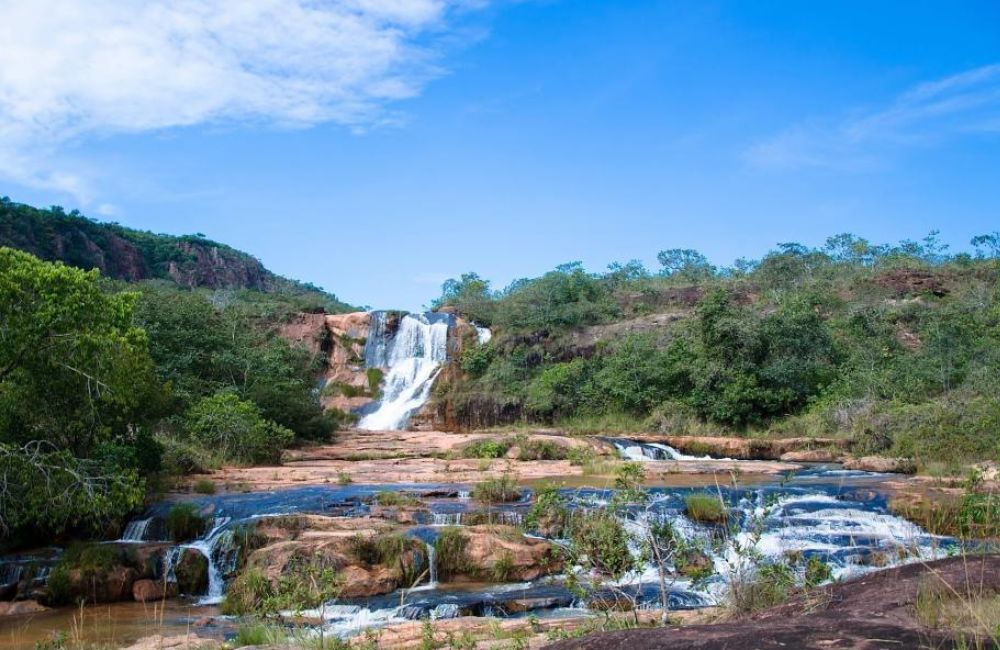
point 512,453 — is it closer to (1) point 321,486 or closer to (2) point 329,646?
(1) point 321,486

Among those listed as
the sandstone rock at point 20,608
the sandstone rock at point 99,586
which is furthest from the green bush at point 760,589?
the sandstone rock at point 20,608

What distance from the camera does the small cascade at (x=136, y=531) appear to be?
1278cm

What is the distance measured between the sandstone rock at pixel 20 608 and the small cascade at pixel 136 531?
229 centimetres

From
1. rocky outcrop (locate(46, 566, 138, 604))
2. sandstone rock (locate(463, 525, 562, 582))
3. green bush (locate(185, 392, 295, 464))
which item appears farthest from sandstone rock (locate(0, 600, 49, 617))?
green bush (locate(185, 392, 295, 464))

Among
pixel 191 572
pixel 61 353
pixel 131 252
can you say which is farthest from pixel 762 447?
pixel 131 252

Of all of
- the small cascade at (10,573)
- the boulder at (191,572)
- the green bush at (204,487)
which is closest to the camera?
the small cascade at (10,573)

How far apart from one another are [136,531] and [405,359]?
84.2ft

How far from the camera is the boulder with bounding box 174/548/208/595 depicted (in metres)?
11.2

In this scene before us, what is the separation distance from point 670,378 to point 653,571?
786 inches

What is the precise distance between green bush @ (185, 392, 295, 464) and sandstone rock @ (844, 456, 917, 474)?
49.5ft

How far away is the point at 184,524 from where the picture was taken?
12.7 metres

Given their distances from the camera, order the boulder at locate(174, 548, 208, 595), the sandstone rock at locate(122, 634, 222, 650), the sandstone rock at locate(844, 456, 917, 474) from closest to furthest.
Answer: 1. the sandstone rock at locate(122, 634, 222, 650)
2. the boulder at locate(174, 548, 208, 595)
3. the sandstone rock at locate(844, 456, 917, 474)

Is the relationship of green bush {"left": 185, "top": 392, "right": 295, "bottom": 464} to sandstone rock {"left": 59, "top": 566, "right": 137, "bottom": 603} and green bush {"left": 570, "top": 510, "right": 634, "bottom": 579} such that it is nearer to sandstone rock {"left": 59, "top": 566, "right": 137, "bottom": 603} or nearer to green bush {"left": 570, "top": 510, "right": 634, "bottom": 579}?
sandstone rock {"left": 59, "top": 566, "right": 137, "bottom": 603}

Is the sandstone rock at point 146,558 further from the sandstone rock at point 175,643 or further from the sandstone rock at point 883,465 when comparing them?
the sandstone rock at point 883,465
